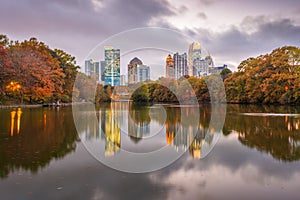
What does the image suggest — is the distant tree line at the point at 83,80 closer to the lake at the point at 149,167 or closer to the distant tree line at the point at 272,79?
the distant tree line at the point at 272,79

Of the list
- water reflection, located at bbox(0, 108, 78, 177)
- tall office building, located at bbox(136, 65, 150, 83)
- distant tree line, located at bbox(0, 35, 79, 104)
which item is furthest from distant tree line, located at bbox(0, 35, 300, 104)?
water reflection, located at bbox(0, 108, 78, 177)

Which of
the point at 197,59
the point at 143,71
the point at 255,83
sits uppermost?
the point at 197,59

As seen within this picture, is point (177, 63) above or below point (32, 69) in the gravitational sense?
above

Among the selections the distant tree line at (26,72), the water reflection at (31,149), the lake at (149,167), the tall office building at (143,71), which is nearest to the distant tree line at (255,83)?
the tall office building at (143,71)

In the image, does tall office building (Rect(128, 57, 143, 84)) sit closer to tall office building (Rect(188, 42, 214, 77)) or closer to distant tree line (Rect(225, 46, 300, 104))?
tall office building (Rect(188, 42, 214, 77))

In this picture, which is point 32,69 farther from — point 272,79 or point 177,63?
point 272,79

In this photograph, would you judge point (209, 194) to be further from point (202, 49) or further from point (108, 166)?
point (202, 49)

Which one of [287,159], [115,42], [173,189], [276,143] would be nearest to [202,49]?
[115,42]

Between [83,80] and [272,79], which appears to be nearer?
[272,79]

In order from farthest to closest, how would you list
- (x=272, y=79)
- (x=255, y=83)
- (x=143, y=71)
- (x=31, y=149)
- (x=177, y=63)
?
(x=255, y=83) → (x=177, y=63) → (x=143, y=71) → (x=272, y=79) → (x=31, y=149)

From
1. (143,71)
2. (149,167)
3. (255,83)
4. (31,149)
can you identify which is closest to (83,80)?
(143,71)

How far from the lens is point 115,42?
20172 millimetres

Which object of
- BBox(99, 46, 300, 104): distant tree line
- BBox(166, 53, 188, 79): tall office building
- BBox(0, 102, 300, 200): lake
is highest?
BBox(166, 53, 188, 79): tall office building

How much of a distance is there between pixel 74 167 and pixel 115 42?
48.2 ft
